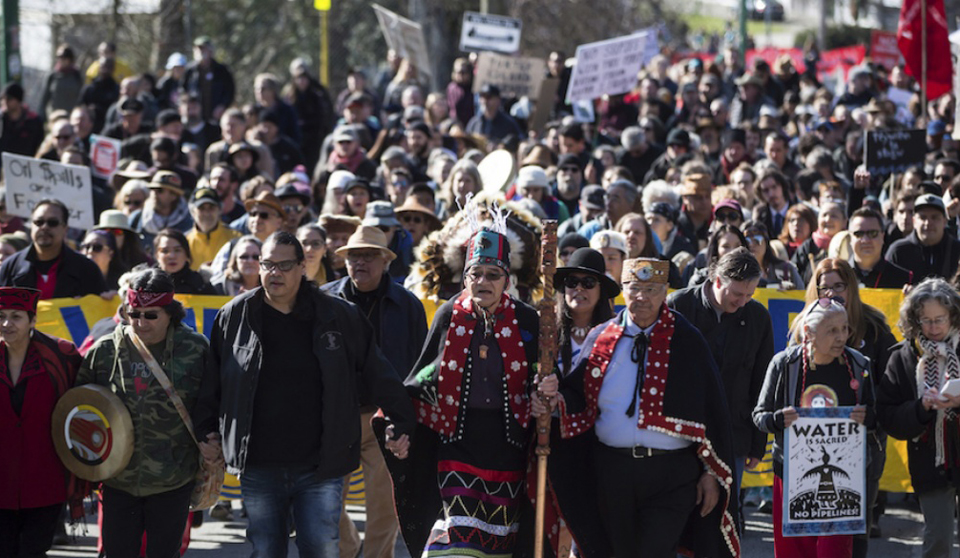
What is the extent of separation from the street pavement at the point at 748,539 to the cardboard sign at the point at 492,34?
11.0m

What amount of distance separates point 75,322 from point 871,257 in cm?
545

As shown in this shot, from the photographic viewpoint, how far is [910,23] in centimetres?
1545

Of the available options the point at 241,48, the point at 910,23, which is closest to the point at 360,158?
the point at 910,23

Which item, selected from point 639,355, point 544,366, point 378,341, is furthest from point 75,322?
point 639,355

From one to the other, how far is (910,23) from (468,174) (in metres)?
6.03

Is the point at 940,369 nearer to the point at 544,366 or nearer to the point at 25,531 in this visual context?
the point at 544,366

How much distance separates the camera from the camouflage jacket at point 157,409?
7133 millimetres

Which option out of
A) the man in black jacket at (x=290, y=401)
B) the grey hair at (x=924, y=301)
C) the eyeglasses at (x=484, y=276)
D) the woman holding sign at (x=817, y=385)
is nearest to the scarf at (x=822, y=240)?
the grey hair at (x=924, y=301)

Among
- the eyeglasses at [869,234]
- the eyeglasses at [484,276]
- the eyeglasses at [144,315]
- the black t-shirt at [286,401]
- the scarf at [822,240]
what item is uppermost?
the eyeglasses at [869,234]

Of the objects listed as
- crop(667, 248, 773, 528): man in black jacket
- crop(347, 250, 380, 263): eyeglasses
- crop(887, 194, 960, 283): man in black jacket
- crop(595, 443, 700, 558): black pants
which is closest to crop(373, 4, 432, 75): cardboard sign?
crop(887, 194, 960, 283): man in black jacket

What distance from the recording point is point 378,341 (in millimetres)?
8391

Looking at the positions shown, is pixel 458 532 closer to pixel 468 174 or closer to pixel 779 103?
pixel 468 174

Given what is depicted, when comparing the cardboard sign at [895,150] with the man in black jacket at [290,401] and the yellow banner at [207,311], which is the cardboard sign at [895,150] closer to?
the yellow banner at [207,311]

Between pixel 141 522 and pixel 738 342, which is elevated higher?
A: pixel 738 342
